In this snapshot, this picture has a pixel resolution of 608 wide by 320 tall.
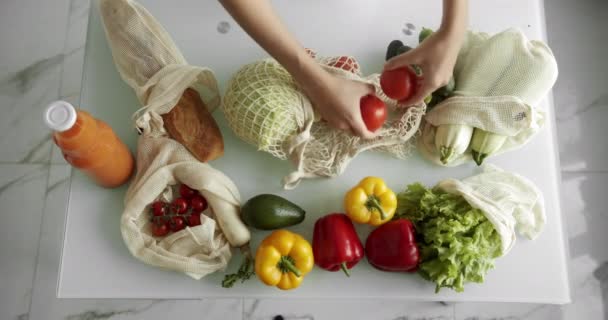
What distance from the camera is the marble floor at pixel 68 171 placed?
1426 mm

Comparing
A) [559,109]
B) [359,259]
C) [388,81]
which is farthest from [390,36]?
[559,109]

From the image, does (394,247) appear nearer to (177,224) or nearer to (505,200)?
(505,200)

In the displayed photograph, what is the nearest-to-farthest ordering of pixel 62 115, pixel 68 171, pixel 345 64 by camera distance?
1. pixel 62 115
2. pixel 345 64
3. pixel 68 171

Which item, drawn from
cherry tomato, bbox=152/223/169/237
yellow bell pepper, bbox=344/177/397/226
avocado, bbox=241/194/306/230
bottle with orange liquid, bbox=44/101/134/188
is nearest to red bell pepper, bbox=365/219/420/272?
yellow bell pepper, bbox=344/177/397/226

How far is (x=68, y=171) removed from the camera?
59.2 inches

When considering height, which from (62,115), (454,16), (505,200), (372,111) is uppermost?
(62,115)

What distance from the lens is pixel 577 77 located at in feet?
5.51

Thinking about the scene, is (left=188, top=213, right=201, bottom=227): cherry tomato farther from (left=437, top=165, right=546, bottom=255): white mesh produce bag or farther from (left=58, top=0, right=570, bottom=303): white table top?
(left=437, top=165, right=546, bottom=255): white mesh produce bag

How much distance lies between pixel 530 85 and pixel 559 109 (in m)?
0.93

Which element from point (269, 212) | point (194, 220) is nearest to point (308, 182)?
point (269, 212)

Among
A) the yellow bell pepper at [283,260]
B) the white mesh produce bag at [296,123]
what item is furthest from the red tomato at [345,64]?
the yellow bell pepper at [283,260]

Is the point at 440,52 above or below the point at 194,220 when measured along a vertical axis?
above

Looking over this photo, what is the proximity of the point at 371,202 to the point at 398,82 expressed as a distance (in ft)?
0.72

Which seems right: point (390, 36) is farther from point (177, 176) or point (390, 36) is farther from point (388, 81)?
point (177, 176)
